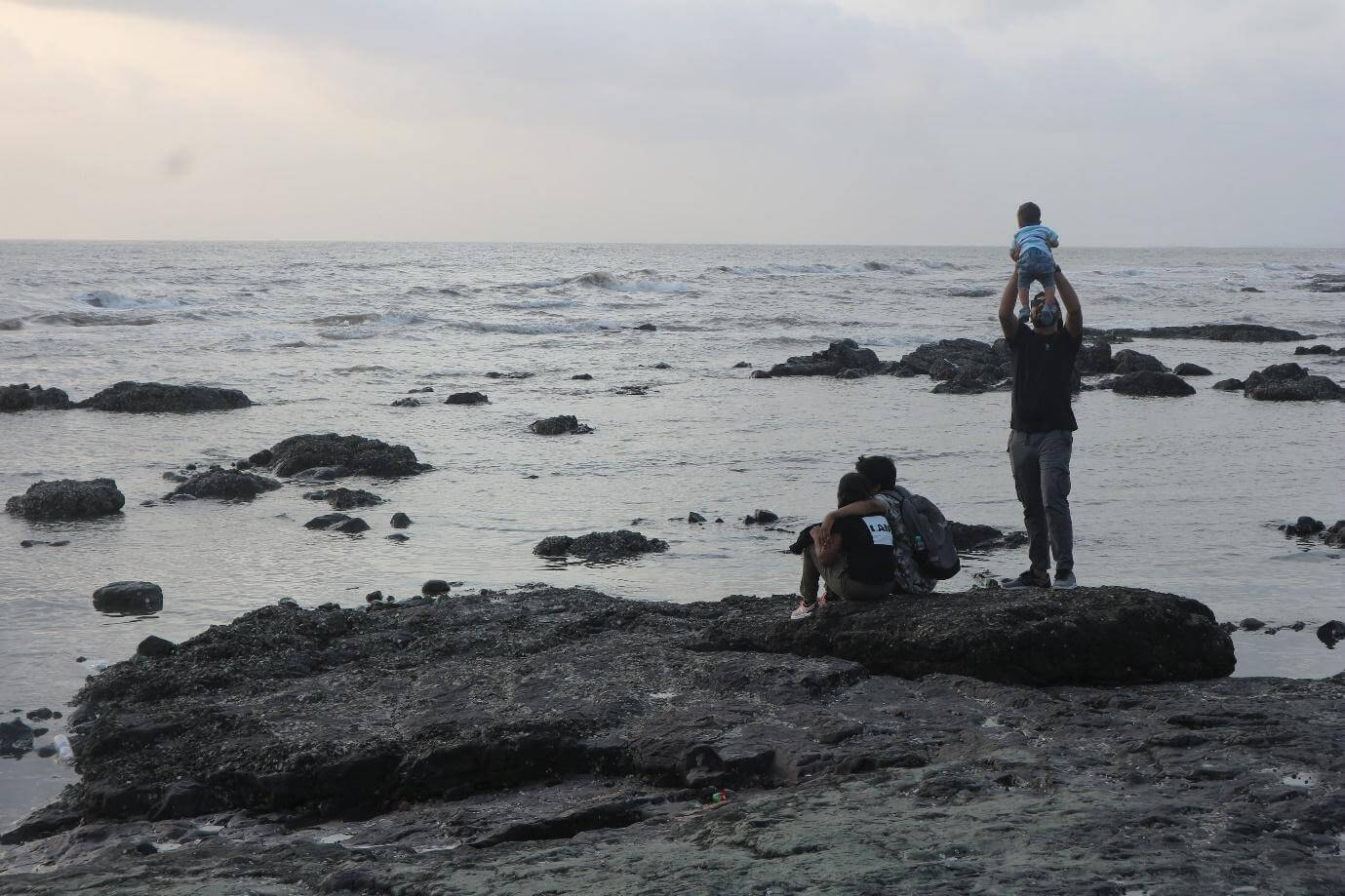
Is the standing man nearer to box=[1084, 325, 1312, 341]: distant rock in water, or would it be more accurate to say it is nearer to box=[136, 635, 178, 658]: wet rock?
box=[136, 635, 178, 658]: wet rock

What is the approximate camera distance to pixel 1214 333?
35969mm

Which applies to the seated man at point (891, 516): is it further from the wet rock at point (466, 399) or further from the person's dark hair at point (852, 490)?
the wet rock at point (466, 399)

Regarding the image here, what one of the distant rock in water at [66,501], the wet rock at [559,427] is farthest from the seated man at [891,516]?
the wet rock at [559,427]

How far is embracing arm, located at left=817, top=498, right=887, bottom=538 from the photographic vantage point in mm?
6242

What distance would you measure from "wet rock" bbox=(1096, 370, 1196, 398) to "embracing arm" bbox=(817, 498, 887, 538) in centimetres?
1672

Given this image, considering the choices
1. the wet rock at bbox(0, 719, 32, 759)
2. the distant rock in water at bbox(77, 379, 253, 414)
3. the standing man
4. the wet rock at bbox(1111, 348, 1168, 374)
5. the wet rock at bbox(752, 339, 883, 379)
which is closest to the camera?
the wet rock at bbox(0, 719, 32, 759)

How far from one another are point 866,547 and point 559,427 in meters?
11.3

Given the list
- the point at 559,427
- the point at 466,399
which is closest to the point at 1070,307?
the point at 559,427

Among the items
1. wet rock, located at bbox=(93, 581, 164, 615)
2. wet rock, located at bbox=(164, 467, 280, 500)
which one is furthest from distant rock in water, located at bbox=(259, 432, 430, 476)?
wet rock, located at bbox=(93, 581, 164, 615)

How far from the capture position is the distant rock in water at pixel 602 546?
31.7 feet

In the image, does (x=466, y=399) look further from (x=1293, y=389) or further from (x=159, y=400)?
(x=1293, y=389)

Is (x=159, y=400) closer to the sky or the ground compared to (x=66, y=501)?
closer to the sky

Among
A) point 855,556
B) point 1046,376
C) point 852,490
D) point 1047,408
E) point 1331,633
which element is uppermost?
point 1046,376

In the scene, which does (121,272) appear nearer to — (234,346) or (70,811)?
(234,346)
